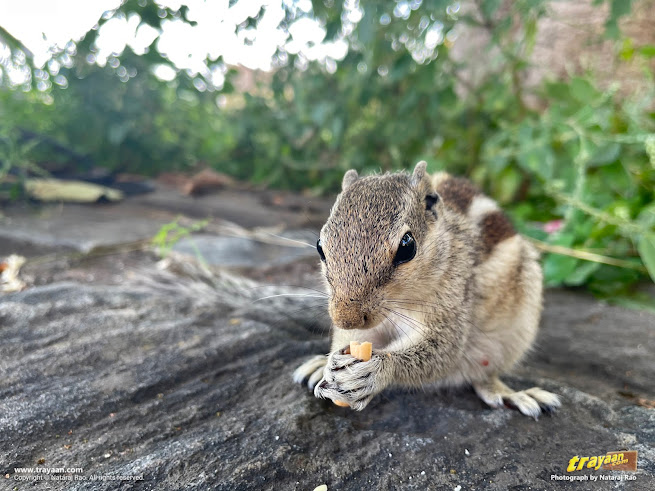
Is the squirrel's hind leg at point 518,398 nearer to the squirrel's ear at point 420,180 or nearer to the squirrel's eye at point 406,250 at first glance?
the squirrel's eye at point 406,250

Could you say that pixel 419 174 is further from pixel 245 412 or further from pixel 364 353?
pixel 245 412

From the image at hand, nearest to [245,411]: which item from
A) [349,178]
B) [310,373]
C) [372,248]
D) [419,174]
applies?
[310,373]

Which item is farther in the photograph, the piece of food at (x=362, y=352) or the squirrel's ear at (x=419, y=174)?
the squirrel's ear at (x=419, y=174)

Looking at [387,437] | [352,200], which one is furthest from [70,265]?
[387,437]

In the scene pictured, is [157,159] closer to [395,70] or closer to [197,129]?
[197,129]

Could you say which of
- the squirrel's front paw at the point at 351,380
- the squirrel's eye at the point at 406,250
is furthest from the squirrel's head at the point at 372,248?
the squirrel's front paw at the point at 351,380

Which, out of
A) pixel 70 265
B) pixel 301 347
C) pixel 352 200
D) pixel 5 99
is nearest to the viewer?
pixel 352 200
